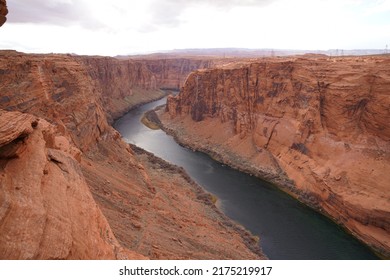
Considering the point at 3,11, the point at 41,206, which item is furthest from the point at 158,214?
the point at 3,11

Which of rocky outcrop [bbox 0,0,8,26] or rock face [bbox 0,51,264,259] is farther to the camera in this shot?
rocky outcrop [bbox 0,0,8,26]

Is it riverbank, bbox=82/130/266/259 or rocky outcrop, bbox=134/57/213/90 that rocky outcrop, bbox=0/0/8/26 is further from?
rocky outcrop, bbox=134/57/213/90

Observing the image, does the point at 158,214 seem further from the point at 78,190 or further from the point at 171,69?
the point at 171,69

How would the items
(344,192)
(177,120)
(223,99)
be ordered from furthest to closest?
(177,120)
(223,99)
(344,192)

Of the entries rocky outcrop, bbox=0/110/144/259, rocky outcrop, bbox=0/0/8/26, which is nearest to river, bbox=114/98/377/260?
rocky outcrop, bbox=0/110/144/259

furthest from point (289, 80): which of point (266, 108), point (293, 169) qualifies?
point (293, 169)

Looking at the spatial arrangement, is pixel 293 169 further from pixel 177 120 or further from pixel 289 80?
pixel 177 120
